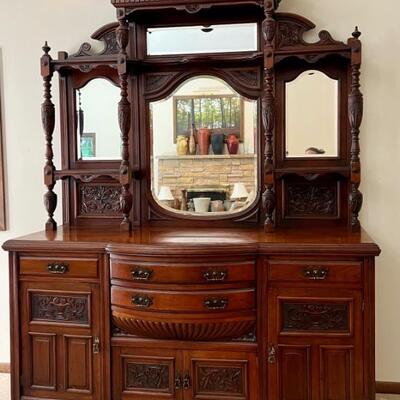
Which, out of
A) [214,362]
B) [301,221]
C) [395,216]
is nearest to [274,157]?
[301,221]

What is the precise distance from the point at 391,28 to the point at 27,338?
251 cm

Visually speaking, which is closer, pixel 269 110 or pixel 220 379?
pixel 220 379

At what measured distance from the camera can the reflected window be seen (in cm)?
274

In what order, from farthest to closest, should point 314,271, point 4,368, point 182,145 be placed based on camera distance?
point 4,368 → point 182,145 → point 314,271

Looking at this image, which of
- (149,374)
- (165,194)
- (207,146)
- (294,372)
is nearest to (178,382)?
(149,374)

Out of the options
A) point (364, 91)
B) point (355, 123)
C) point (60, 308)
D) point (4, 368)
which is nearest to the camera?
point (60, 308)

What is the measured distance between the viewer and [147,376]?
2371 mm

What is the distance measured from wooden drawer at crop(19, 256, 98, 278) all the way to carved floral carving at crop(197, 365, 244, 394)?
70 cm

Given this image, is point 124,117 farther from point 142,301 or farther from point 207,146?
point 142,301

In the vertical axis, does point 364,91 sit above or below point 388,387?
above

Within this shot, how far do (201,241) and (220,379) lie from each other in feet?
2.17

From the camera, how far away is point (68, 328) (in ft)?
7.89

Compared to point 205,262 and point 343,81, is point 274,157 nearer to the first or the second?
point 343,81

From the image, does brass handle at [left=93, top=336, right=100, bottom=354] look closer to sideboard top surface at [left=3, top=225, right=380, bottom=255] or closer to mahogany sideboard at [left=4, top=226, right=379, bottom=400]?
mahogany sideboard at [left=4, top=226, right=379, bottom=400]
